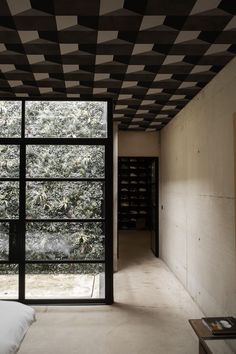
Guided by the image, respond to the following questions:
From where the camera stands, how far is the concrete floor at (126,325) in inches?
130

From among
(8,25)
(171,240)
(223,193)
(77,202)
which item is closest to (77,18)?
(8,25)

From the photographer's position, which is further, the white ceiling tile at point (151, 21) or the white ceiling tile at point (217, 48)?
the white ceiling tile at point (217, 48)

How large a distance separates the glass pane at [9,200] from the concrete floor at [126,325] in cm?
125

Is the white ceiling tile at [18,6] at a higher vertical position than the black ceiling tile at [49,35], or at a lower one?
lower

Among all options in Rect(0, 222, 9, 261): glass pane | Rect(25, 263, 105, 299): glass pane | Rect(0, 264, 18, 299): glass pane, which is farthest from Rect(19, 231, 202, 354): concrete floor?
Rect(0, 222, 9, 261): glass pane

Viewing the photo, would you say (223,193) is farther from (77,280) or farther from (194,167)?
(77,280)

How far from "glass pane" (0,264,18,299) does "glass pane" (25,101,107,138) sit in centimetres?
173

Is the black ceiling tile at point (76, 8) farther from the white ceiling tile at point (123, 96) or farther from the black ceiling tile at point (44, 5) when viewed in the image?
the white ceiling tile at point (123, 96)

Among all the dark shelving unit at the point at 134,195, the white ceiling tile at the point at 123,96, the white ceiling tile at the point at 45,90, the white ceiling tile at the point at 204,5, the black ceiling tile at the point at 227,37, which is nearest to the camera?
the white ceiling tile at the point at 204,5

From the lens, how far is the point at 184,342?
11.2 feet

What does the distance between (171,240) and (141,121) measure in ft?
7.30

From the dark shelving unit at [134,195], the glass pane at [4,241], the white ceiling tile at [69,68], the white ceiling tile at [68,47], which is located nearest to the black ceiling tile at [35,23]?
the white ceiling tile at [68,47]

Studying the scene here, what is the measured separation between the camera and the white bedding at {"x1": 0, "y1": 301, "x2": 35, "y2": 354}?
1.99 m

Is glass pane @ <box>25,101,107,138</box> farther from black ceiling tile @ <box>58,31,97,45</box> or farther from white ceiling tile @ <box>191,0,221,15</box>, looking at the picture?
white ceiling tile @ <box>191,0,221,15</box>
